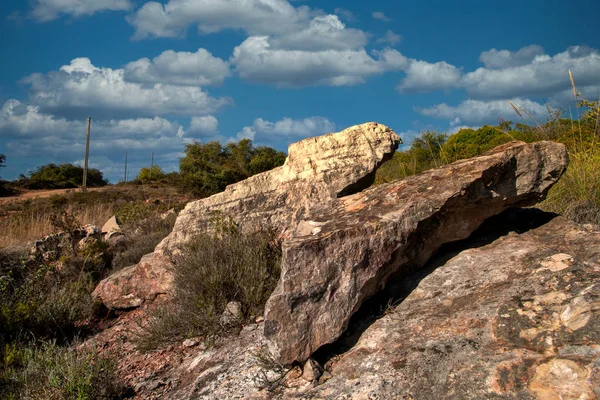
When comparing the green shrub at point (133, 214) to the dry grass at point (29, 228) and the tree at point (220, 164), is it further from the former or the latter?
the tree at point (220, 164)

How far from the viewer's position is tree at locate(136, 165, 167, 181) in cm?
3606

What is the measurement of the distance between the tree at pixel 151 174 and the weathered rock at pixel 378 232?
33301mm

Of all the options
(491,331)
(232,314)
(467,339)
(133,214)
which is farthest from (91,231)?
(491,331)

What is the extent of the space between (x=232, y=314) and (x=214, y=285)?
485 mm

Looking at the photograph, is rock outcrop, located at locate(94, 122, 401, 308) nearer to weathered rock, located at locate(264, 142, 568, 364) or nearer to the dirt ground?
→ weathered rock, located at locate(264, 142, 568, 364)

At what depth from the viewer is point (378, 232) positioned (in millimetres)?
3684

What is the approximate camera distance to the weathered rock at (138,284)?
21.2 feet

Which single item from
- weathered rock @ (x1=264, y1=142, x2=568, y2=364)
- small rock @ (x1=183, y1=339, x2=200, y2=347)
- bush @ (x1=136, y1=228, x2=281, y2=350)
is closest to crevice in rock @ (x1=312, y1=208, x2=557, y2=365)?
weathered rock @ (x1=264, y1=142, x2=568, y2=364)

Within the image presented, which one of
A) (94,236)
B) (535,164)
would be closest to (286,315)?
(535,164)

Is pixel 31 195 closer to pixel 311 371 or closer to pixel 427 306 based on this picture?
pixel 311 371

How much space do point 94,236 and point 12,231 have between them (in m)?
5.13

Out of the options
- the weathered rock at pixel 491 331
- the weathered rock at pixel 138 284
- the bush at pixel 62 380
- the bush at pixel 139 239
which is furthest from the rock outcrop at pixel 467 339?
the bush at pixel 139 239

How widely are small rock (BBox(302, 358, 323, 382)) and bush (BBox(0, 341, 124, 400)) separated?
1.87 meters

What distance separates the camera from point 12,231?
12.9 meters
